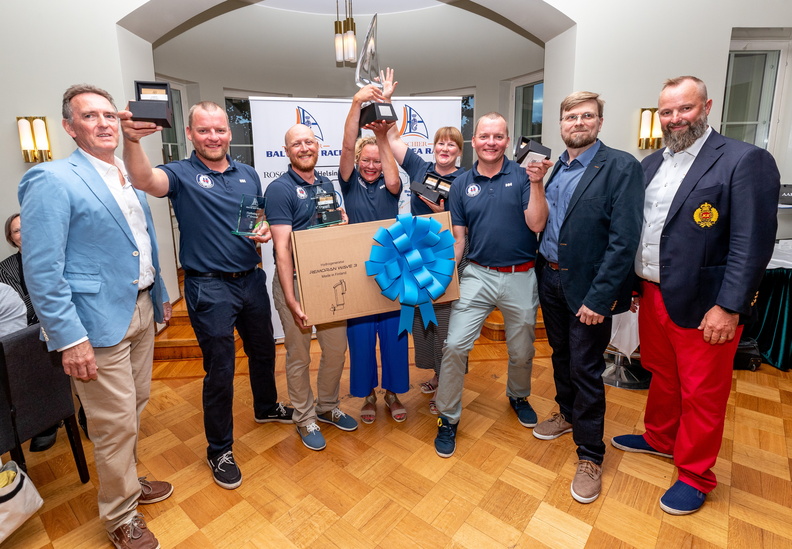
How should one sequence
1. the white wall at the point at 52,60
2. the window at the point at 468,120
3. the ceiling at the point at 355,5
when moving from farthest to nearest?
1. the window at the point at 468,120
2. the ceiling at the point at 355,5
3. the white wall at the point at 52,60

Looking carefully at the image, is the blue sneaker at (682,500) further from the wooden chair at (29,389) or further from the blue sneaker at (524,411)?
the wooden chair at (29,389)

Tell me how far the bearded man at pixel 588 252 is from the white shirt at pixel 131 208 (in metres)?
1.70

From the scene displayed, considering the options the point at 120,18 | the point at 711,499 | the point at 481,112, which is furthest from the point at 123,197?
the point at 481,112

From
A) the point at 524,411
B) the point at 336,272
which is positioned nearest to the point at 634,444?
the point at 524,411

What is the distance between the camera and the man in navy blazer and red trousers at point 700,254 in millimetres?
1600

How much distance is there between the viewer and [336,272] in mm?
1987

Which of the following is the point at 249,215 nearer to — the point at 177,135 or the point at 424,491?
the point at 424,491

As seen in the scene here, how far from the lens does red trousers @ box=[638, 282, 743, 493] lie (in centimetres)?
174

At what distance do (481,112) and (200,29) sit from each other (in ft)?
11.7

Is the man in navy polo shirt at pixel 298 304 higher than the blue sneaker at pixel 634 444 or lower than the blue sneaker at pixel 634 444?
higher

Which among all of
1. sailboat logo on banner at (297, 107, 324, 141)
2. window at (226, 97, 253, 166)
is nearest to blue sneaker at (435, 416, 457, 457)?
sailboat logo on banner at (297, 107, 324, 141)

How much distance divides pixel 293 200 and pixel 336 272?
1.29 feet

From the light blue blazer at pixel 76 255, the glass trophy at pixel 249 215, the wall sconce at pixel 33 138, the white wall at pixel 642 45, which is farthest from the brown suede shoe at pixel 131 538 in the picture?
the white wall at pixel 642 45

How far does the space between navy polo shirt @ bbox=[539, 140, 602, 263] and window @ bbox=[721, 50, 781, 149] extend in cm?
343
